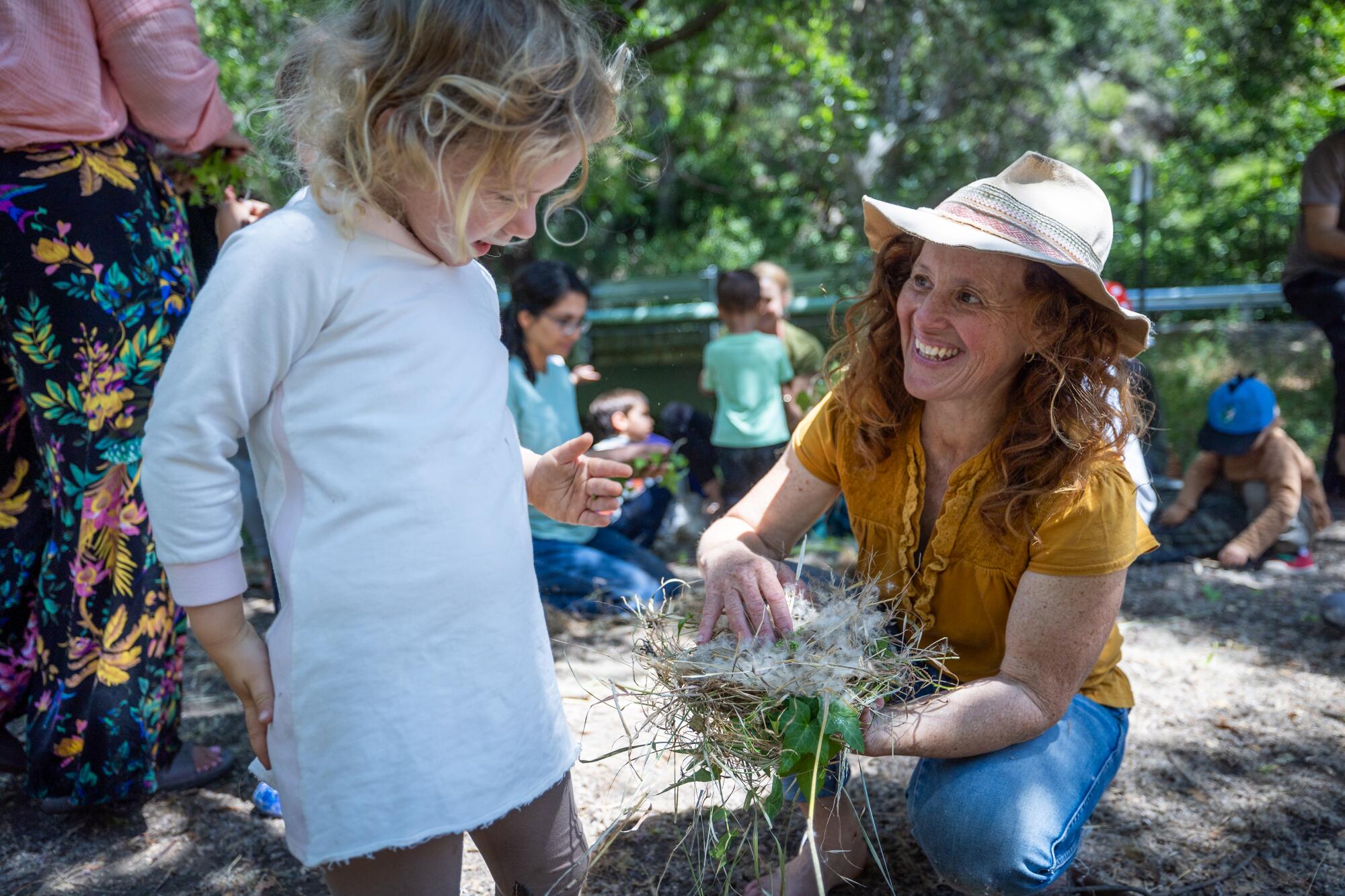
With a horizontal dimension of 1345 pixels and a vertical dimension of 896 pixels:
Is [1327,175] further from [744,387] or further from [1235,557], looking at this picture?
[744,387]

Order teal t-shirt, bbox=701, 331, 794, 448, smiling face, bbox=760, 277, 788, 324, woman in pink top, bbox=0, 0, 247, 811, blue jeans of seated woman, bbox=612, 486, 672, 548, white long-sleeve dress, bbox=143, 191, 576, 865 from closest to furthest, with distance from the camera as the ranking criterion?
white long-sleeve dress, bbox=143, 191, 576, 865, woman in pink top, bbox=0, 0, 247, 811, blue jeans of seated woman, bbox=612, 486, 672, 548, teal t-shirt, bbox=701, 331, 794, 448, smiling face, bbox=760, 277, 788, 324

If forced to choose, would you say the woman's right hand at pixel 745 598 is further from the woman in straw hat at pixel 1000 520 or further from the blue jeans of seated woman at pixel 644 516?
the blue jeans of seated woman at pixel 644 516

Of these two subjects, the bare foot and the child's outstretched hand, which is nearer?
the child's outstretched hand

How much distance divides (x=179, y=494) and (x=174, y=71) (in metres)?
1.39

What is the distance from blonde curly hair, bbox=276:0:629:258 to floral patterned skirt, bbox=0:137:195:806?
3.40ft

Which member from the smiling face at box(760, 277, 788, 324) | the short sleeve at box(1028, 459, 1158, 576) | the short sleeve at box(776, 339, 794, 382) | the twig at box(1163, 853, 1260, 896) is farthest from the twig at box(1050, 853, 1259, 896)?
the smiling face at box(760, 277, 788, 324)

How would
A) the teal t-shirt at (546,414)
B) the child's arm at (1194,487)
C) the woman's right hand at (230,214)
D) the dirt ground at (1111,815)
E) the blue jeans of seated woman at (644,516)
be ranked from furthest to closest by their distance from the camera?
the blue jeans of seated woman at (644,516), the child's arm at (1194,487), the teal t-shirt at (546,414), the woman's right hand at (230,214), the dirt ground at (1111,815)

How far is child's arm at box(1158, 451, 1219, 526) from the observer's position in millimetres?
4852

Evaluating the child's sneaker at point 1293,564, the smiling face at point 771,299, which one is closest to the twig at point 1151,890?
the child's sneaker at point 1293,564

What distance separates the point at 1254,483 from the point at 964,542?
3.50m

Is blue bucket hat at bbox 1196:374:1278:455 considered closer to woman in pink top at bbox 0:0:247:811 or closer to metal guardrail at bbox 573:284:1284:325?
metal guardrail at bbox 573:284:1284:325

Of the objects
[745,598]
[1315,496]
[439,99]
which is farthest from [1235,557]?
[439,99]

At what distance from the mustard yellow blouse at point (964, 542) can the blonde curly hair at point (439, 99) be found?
3.29 ft

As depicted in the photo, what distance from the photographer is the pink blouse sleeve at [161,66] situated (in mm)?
2146
